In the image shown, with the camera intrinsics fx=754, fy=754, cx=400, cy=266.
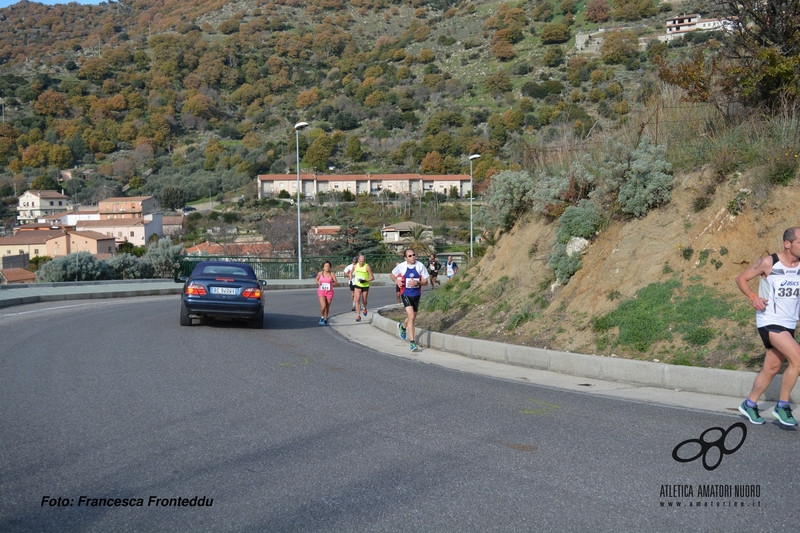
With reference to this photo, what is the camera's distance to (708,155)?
43.1 feet

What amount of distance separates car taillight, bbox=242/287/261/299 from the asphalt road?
5025mm

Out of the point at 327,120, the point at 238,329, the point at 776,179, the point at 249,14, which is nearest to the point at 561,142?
the point at 776,179

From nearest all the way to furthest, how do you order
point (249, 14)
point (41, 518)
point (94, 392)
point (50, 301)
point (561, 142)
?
1. point (41, 518)
2. point (94, 392)
3. point (561, 142)
4. point (50, 301)
5. point (249, 14)

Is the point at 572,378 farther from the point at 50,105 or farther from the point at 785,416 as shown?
the point at 50,105

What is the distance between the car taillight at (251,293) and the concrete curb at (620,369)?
468cm

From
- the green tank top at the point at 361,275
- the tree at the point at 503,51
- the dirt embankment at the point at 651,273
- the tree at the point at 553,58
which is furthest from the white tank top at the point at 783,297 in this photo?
the tree at the point at 503,51

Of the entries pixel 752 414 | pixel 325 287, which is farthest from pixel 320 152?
pixel 752 414

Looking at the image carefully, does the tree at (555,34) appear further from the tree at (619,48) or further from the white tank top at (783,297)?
the white tank top at (783,297)

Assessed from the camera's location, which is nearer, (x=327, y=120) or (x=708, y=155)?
(x=708, y=155)

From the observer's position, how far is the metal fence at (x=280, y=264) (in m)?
39.2

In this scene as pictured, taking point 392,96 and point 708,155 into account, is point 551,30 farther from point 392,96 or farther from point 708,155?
point 708,155

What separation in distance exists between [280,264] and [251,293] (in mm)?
26893

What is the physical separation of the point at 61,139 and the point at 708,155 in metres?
122

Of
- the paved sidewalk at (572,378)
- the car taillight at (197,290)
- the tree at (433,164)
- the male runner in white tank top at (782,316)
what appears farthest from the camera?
the tree at (433,164)
